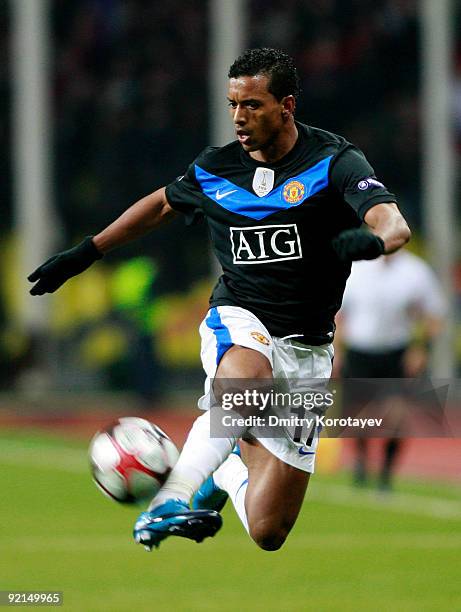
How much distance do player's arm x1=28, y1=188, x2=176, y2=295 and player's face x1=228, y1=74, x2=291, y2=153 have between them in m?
0.73

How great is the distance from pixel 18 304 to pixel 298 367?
13974 millimetres

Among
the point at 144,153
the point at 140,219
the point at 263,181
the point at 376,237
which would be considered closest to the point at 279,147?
the point at 263,181

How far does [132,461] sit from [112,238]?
1234 mm

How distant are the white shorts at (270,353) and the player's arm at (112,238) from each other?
0.54 meters

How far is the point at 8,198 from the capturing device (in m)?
21.5

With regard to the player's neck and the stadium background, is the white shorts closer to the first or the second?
the player's neck

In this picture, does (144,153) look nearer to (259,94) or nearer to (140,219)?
(140,219)

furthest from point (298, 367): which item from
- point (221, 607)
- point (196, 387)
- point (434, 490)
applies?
point (196, 387)

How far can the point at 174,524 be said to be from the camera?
6414 mm

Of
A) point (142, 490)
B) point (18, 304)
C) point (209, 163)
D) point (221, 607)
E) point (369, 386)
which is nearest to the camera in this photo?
point (142, 490)

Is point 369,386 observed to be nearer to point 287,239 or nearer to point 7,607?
point 7,607

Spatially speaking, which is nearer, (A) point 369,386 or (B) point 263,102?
(B) point 263,102

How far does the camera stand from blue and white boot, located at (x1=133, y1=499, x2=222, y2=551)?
21.0 ft

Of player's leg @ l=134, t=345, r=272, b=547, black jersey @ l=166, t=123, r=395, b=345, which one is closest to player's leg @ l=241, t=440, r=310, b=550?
player's leg @ l=134, t=345, r=272, b=547
